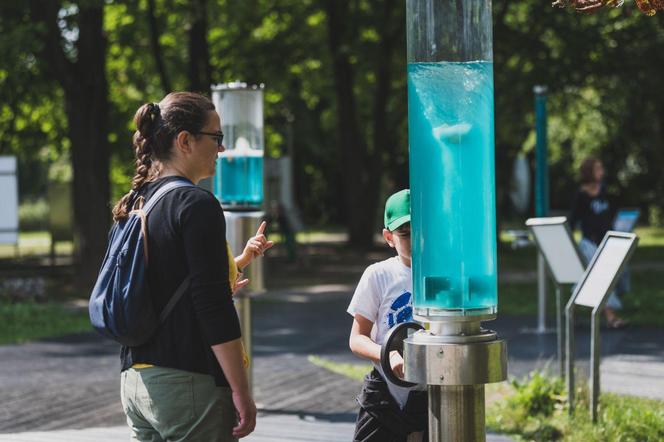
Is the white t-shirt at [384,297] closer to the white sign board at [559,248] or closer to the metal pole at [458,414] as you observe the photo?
the metal pole at [458,414]

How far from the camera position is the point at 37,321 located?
46.9 feet

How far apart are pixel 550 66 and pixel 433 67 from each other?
64.8 ft

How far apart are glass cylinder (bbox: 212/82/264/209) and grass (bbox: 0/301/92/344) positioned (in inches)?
219

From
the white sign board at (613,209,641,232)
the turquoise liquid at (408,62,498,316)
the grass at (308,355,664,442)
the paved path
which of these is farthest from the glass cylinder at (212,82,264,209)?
the white sign board at (613,209,641,232)

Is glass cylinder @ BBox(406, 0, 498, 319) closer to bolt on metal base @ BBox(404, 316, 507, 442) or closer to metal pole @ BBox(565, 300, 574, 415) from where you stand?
bolt on metal base @ BBox(404, 316, 507, 442)

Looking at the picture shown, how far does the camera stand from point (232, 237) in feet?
25.0

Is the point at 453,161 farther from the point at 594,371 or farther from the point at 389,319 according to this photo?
the point at 594,371

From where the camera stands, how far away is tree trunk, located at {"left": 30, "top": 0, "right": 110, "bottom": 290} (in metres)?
17.4

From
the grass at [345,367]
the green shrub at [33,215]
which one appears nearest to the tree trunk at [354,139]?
the grass at [345,367]

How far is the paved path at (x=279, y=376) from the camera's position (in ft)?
24.9

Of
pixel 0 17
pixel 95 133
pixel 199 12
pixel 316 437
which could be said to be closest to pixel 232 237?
pixel 316 437

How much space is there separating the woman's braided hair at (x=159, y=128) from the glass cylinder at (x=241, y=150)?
169 inches

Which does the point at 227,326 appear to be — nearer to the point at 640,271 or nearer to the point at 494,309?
the point at 494,309

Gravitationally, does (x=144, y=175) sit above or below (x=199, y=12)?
below
